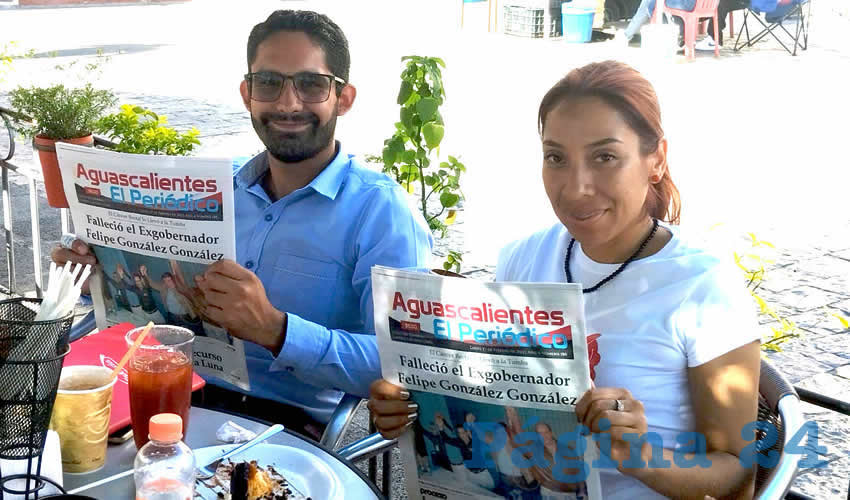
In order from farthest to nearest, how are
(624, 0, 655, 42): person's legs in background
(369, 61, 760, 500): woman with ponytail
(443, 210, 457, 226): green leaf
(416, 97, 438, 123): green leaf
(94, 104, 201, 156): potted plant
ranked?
(624, 0, 655, 42): person's legs in background → (94, 104, 201, 156): potted plant → (443, 210, 457, 226): green leaf → (416, 97, 438, 123): green leaf → (369, 61, 760, 500): woman with ponytail

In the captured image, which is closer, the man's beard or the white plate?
the white plate

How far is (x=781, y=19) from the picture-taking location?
15.2m

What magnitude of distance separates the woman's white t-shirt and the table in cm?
48

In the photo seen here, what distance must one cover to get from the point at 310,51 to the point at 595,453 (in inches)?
50.9

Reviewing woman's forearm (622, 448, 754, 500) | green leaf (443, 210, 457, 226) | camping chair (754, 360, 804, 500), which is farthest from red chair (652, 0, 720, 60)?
woman's forearm (622, 448, 754, 500)

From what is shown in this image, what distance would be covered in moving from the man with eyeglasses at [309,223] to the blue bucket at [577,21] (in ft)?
45.4

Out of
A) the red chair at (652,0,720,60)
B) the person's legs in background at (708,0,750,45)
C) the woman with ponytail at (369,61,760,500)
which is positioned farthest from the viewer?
the person's legs in background at (708,0,750,45)

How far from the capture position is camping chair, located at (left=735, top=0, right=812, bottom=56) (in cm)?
1484

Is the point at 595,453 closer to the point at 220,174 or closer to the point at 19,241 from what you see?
the point at 220,174

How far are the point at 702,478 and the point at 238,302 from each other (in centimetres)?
93

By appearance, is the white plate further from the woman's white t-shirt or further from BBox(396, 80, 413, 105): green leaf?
BBox(396, 80, 413, 105): green leaf

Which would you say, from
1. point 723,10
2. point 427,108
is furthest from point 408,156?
point 723,10

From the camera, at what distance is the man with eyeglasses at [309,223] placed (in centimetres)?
225

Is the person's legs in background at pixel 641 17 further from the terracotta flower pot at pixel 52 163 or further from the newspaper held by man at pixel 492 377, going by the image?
the newspaper held by man at pixel 492 377
